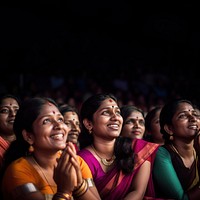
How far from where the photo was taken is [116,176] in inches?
113

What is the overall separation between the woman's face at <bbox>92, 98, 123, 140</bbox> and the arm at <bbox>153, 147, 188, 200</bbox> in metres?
0.43

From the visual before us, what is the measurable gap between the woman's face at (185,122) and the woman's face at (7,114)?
1472 millimetres

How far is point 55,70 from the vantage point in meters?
9.29

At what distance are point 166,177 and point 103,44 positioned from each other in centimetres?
863

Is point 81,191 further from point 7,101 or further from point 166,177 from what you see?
point 7,101

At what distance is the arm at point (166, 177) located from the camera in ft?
9.55

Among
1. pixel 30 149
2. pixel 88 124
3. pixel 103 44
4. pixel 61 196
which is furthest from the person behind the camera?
pixel 103 44

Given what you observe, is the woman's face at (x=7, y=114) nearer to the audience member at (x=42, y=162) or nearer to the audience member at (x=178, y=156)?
the audience member at (x=42, y=162)

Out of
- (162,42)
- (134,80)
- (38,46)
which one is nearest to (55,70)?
(38,46)

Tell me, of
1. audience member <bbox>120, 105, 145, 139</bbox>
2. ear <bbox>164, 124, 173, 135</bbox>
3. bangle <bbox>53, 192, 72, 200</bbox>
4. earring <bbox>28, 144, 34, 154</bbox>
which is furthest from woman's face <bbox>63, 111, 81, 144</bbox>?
bangle <bbox>53, 192, 72, 200</bbox>

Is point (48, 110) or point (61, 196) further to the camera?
point (48, 110)

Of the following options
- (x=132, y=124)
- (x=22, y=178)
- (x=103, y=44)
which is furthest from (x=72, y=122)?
(x=103, y=44)

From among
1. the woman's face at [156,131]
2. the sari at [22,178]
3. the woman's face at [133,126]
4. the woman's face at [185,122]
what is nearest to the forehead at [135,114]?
the woman's face at [133,126]

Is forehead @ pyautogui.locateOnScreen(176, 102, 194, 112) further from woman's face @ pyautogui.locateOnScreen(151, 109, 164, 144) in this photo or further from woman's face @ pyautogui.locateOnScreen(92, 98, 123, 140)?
woman's face @ pyautogui.locateOnScreen(151, 109, 164, 144)
